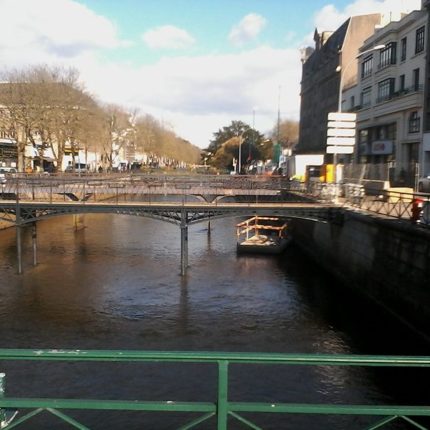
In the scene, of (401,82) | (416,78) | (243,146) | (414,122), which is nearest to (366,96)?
(401,82)

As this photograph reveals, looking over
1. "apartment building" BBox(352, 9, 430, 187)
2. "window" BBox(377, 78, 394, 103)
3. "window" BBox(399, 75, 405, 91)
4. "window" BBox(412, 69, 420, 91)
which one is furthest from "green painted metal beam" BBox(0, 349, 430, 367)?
"window" BBox(377, 78, 394, 103)

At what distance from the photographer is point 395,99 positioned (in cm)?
4231

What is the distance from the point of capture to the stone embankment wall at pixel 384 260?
16.2 m

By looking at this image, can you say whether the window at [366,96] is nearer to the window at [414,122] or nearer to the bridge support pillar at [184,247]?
the window at [414,122]

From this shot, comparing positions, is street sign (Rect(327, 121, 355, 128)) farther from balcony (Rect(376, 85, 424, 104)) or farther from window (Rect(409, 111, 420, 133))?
window (Rect(409, 111, 420, 133))

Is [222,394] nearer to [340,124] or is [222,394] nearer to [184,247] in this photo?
[340,124]

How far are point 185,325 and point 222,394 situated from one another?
48.1 ft

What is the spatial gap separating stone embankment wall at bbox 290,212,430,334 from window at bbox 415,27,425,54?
20.1 metres

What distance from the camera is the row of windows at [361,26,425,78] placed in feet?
130

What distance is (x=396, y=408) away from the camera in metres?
3.38

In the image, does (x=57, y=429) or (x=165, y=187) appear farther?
(x=165, y=187)

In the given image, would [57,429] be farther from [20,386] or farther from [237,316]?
[237,316]

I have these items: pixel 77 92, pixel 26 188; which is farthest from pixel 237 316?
pixel 77 92

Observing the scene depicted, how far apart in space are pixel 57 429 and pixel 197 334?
21.8 ft
